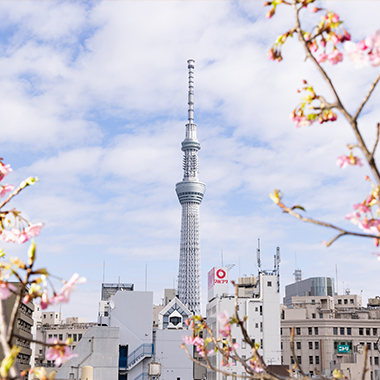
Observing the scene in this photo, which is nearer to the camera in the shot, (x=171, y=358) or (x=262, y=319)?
(x=171, y=358)

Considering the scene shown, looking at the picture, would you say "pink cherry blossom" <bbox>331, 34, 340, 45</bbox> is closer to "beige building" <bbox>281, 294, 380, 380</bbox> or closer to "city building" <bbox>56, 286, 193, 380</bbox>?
"city building" <bbox>56, 286, 193, 380</bbox>

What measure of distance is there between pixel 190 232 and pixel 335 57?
563 ft

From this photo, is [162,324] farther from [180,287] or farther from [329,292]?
[180,287]

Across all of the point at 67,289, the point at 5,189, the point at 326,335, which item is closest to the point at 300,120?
the point at 67,289

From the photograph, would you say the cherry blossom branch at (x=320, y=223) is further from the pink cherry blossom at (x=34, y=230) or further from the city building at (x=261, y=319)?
the city building at (x=261, y=319)

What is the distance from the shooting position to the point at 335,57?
5.55 meters

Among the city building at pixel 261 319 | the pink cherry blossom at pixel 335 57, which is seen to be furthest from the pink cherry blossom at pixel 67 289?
the city building at pixel 261 319

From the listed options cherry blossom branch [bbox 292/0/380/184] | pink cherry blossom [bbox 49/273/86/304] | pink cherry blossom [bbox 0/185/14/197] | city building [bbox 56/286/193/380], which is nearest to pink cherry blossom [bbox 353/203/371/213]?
cherry blossom branch [bbox 292/0/380/184]

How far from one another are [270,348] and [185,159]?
131 meters

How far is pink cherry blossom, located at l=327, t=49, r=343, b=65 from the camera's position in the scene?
18.2ft

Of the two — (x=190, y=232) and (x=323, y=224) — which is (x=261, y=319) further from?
(x=190, y=232)

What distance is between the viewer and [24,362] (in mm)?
58750

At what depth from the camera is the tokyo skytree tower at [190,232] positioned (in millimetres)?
168375

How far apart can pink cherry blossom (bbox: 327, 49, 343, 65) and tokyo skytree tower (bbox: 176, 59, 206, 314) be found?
16072cm
